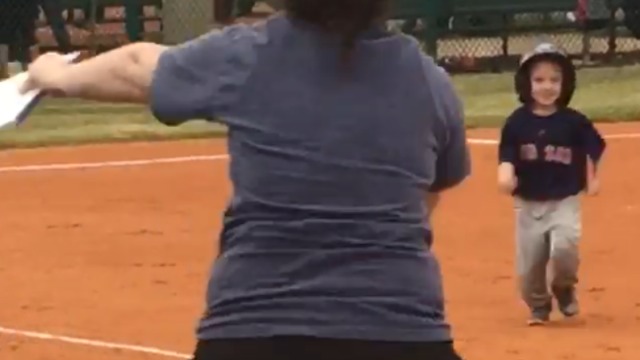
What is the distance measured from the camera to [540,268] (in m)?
9.68

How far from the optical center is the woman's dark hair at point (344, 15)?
11.5 feet

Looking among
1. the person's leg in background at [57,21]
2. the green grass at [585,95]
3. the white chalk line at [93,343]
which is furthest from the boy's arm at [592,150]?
the person's leg in background at [57,21]

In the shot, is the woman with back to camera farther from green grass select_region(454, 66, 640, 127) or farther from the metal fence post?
the metal fence post

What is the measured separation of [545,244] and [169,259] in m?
3.17

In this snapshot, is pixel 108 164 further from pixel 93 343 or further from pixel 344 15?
pixel 344 15

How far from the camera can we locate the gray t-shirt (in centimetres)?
352

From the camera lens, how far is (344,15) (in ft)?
11.5

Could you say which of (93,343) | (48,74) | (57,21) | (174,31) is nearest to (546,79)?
(93,343)

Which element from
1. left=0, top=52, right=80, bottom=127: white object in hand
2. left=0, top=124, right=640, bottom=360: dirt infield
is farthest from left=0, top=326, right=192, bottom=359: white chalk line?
left=0, top=52, right=80, bottom=127: white object in hand

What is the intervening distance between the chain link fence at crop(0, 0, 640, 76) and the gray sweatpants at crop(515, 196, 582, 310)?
12.1 metres

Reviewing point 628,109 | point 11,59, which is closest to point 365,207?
point 628,109

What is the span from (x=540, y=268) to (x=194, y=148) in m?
8.37

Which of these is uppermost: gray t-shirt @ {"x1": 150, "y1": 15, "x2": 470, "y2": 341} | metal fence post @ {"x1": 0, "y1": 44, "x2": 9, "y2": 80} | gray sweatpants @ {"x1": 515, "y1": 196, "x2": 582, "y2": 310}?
gray t-shirt @ {"x1": 150, "y1": 15, "x2": 470, "y2": 341}

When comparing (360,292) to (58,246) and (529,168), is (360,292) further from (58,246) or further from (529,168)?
(58,246)
